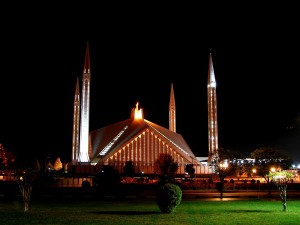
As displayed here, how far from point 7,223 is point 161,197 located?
530 centimetres

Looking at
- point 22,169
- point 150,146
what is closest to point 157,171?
point 150,146

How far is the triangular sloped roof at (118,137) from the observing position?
44.1 metres

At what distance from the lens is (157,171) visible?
3969cm

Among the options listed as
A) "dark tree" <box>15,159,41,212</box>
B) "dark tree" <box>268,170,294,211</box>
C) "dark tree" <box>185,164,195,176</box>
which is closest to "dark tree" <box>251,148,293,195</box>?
"dark tree" <box>185,164,195,176</box>

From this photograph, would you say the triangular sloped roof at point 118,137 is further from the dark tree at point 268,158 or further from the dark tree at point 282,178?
the dark tree at point 282,178

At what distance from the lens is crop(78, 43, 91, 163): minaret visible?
142 ft

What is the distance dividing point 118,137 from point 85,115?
15.6 ft

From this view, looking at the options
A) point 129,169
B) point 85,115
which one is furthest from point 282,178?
point 85,115

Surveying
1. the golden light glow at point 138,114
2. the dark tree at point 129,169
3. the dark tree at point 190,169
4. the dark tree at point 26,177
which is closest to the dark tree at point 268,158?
the dark tree at point 190,169

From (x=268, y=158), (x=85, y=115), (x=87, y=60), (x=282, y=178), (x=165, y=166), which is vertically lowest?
(x=282, y=178)

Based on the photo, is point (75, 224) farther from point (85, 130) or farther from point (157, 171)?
point (85, 130)

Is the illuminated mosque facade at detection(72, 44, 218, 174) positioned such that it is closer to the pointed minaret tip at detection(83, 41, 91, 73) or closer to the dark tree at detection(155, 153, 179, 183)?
the pointed minaret tip at detection(83, 41, 91, 73)

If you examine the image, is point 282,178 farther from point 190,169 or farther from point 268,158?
point 190,169

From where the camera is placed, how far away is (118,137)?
4662 cm
